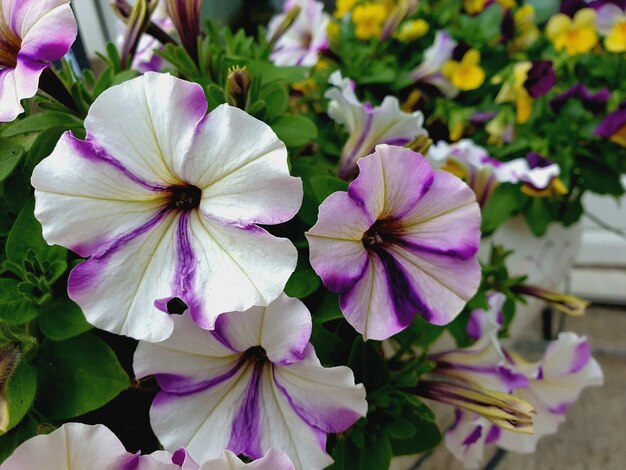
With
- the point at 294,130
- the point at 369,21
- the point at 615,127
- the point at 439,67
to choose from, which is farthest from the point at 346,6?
the point at 294,130

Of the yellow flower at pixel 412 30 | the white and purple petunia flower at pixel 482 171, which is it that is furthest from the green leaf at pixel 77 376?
the yellow flower at pixel 412 30

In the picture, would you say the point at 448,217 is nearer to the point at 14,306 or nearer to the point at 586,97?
the point at 14,306

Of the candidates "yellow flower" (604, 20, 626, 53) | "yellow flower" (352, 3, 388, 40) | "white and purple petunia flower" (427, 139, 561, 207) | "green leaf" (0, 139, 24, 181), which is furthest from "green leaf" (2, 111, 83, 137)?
"yellow flower" (604, 20, 626, 53)

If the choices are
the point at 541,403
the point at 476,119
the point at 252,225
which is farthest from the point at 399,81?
the point at 252,225

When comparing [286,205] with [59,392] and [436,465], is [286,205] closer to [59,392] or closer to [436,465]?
[59,392]

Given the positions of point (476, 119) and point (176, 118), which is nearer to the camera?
point (176, 118)

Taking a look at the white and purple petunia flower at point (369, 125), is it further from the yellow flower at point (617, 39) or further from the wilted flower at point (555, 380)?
the yellow flower at point (617, 39)
